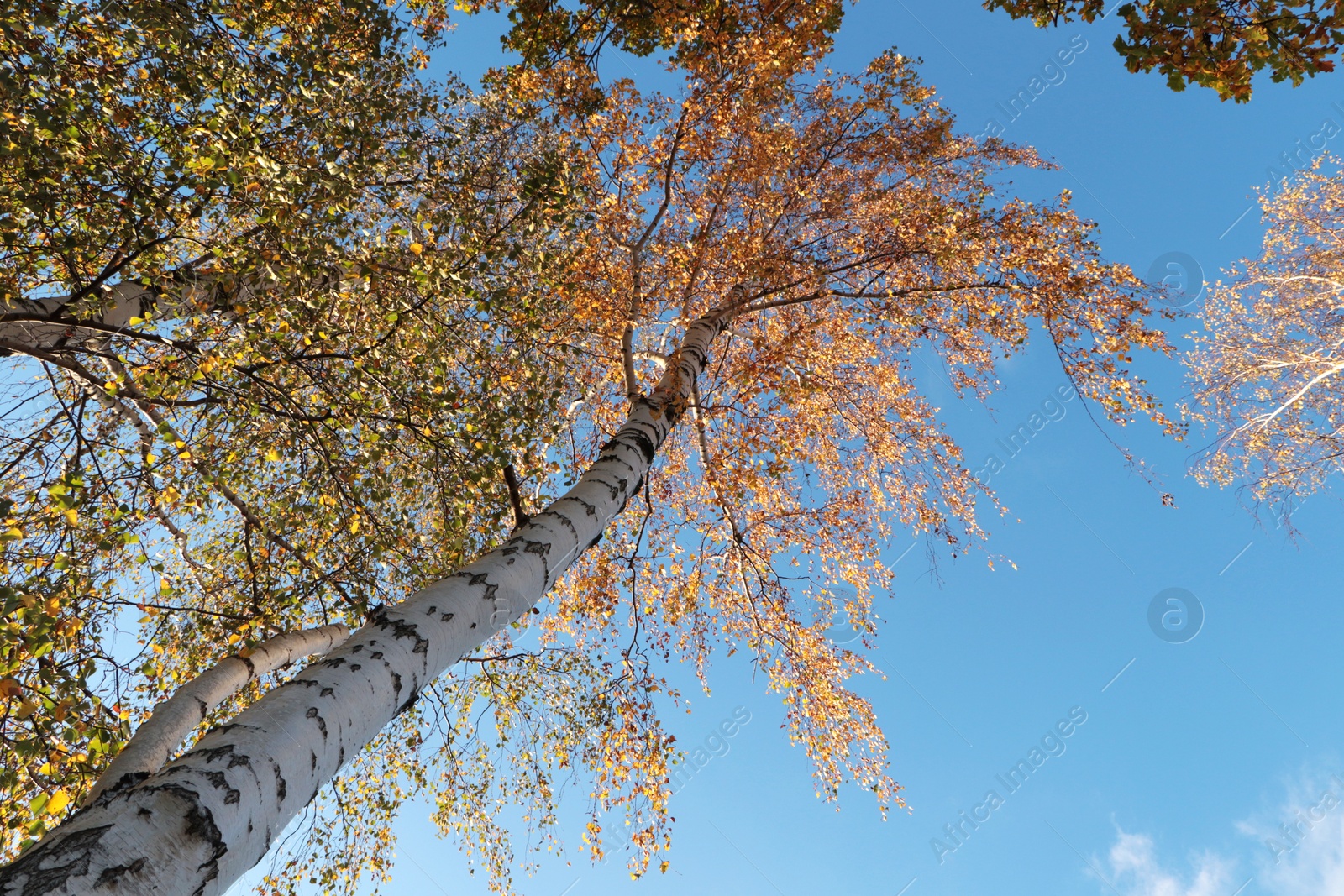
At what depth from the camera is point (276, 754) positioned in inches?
79.1

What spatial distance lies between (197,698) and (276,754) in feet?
8.86

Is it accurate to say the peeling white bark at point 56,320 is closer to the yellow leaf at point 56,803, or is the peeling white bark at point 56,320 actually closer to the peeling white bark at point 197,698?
the yellow leaf at point 56,803

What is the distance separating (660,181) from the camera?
7.61 meters

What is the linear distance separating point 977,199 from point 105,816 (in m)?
8.14

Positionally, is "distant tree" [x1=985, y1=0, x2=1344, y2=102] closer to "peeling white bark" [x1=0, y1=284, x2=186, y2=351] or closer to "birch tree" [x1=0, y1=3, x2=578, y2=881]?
"birch tree" [x1=0, y1=3, x2=578, y2=881]

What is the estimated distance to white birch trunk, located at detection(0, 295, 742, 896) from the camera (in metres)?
1.56

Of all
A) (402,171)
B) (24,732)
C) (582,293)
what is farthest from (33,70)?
(582,293)

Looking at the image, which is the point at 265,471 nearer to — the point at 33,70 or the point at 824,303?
the point at 33,70

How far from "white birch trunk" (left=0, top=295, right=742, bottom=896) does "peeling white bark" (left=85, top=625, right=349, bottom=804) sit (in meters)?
0.99

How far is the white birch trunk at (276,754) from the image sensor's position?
1.56 meters

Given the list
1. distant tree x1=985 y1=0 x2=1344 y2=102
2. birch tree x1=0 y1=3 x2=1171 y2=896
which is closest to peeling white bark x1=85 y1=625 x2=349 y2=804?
birch tree x1=0 y1=3 x2=1171 y2=896

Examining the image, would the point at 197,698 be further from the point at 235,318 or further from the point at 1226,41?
the point at 1226,41

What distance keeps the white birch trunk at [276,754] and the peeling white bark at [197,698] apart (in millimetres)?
991

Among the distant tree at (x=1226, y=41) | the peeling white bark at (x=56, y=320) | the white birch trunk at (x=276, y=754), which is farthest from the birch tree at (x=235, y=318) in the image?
the distant tree at (x=1226, y=41)
